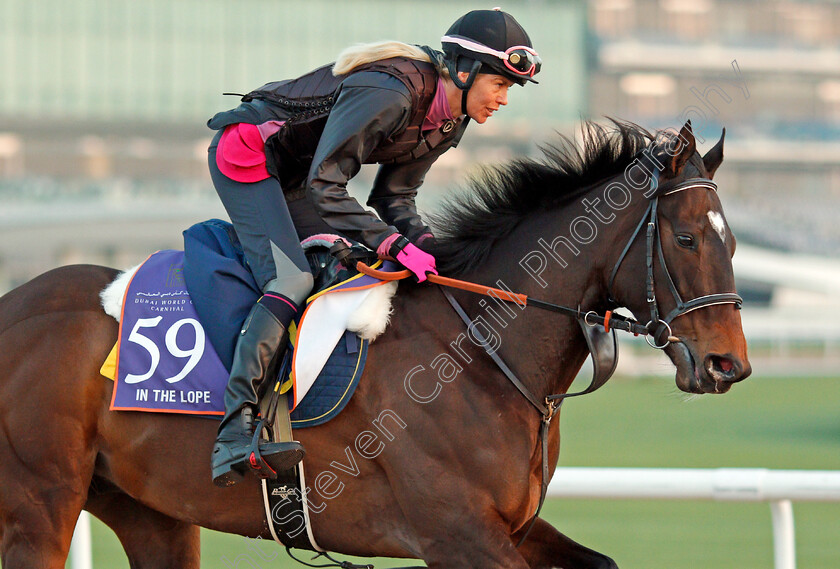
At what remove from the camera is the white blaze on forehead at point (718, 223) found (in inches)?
120

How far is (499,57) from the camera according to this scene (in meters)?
3.29

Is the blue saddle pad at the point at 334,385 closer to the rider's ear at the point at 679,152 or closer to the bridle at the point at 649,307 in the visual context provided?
the bridle at the point at 649,307

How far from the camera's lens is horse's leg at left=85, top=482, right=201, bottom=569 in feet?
12.3

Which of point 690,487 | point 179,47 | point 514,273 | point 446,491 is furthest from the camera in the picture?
point 179,47

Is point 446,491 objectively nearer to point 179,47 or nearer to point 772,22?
point 179,47

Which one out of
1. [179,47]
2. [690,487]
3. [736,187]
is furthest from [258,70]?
[690,487]

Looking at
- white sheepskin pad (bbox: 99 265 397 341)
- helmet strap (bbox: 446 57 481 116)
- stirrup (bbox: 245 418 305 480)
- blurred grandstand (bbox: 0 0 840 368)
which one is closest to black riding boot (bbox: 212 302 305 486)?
stirrup (bbox: 245 418 305 480)

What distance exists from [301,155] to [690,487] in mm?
1946

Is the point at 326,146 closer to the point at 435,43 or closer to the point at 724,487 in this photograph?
the point at 724,487

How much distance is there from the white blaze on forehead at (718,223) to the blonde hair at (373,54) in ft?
3.29

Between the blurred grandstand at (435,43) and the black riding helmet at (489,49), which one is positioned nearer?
the black riding helmet at (489,49)

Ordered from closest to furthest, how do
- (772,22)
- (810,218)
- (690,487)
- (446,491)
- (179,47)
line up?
(446,491), (690,487), (810,218), (179,47), (772,22)

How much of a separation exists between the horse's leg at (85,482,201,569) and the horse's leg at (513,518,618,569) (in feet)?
3.92

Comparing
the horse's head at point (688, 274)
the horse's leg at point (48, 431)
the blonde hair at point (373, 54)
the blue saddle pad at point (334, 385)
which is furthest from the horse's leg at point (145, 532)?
the horse's head at point (688, 274)
